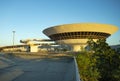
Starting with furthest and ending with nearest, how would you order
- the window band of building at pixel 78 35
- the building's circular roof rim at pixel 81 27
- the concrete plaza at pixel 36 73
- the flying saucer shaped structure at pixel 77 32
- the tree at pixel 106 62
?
the window band of building at pixel 78 35 → the flying saucer shaped structure at pixel 77 32 → the building's circular roof rim at pixel 81 27 → the tree at pixel 106 62 → the concrete plaza at pixel 36 73

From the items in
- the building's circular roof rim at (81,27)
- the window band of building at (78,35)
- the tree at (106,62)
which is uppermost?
the building's circular roof rim at (81,27)

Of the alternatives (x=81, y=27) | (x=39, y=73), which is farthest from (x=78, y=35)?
(x=39, y=73)

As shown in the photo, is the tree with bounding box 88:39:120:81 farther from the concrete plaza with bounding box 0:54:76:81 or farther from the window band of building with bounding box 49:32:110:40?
the window band of building with bounding box 49:32:110:40

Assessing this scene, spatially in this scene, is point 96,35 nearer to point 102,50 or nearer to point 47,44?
point 47,44

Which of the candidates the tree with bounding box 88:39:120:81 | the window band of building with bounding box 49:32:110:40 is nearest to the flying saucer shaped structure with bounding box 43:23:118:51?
the window band of building with bounding box 49:32:110:40

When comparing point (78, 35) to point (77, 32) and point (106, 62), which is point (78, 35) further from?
point (106, 62)

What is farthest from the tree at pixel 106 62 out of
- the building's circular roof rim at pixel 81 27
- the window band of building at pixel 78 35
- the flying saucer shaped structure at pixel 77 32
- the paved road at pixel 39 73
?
the window band of building at pixel 78 35

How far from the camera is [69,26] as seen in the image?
78750 mm

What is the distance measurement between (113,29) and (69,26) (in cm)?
2022

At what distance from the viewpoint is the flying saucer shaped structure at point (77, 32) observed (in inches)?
3103

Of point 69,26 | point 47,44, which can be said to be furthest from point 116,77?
point 47,44

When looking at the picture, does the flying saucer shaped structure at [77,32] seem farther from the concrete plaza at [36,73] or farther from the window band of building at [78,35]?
the concrete plaza at [36,73]

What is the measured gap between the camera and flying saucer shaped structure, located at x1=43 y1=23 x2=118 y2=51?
7881 centimetres

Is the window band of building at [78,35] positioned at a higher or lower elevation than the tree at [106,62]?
higher
